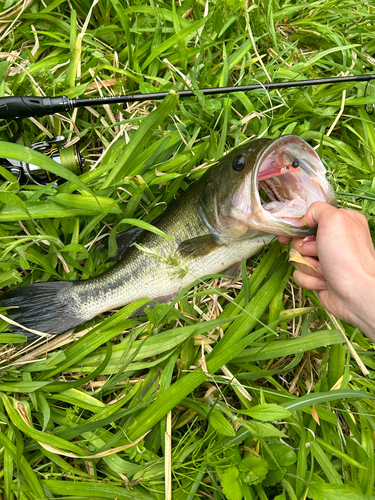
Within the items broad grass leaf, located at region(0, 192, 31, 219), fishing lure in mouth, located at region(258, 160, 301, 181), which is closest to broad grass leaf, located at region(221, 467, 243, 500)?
fishing lure in mouth, located at region(258, 160, 301, 181)

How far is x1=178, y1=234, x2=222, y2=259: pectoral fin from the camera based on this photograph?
8.42 ft

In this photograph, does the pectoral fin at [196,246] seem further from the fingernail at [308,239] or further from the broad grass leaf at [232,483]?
the broad grass leaf at [232,483]

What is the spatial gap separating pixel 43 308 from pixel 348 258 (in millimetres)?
2158

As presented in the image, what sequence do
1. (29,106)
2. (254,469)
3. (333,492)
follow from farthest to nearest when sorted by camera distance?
(29,106) < (254,469) < (333,492)

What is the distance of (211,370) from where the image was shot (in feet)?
7.92

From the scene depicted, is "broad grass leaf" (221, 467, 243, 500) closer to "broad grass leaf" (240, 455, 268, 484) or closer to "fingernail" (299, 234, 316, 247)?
"broad grass leaf" (240, 455, 268, 484)

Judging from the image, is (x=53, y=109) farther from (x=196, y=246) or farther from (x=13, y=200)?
(x=196, y=246)

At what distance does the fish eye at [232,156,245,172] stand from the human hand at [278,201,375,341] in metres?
0.54

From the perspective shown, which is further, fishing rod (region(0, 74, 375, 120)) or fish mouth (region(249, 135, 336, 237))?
fishing rod (region(0, 74, 375, 120))

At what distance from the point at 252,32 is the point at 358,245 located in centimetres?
228

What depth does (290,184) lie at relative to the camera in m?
2.46

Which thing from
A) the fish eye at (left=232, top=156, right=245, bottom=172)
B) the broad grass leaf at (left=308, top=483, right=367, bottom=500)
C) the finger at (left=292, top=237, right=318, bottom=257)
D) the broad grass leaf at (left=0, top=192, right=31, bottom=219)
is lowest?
the broad grass leaf at (left=308, top=483, right=367, bottom=500)

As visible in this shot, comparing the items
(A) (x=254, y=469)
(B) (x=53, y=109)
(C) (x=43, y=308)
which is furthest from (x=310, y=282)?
(B) (x=53, y=109)

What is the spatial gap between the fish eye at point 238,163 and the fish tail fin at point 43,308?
151cm
